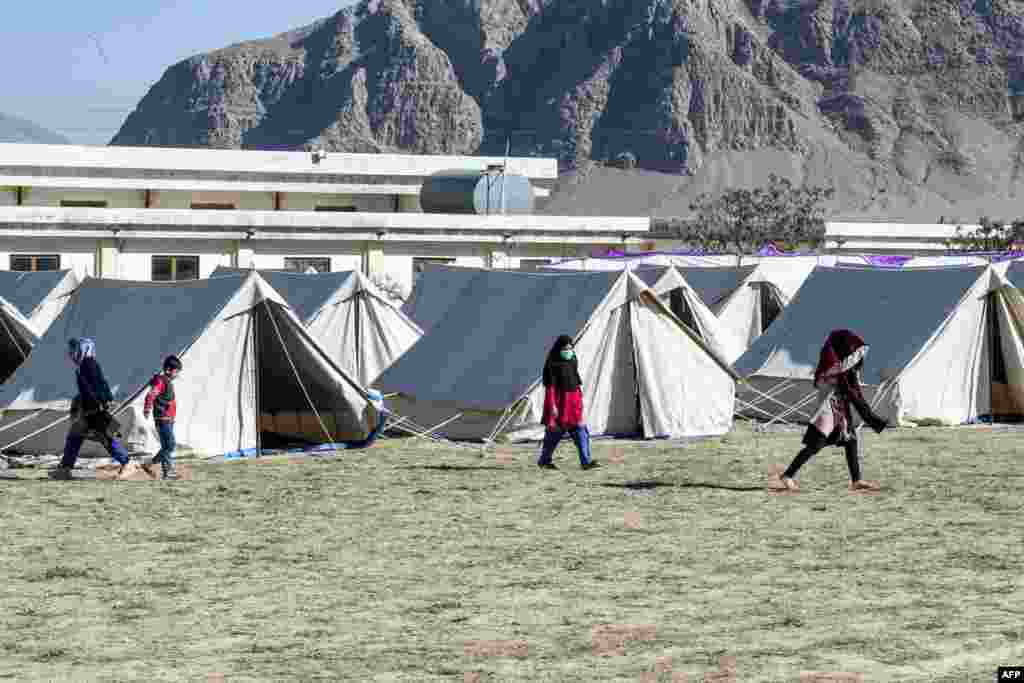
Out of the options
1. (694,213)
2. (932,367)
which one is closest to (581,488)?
(932,367)

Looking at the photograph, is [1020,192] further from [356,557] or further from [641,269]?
[356,557]

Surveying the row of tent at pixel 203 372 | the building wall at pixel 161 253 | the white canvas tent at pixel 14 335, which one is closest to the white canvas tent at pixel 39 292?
the white canvas tent at pixel 14 335

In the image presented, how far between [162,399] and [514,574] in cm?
714

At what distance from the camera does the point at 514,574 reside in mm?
12570

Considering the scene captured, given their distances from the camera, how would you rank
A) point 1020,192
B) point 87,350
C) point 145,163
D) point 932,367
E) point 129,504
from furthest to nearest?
point 1020,192, point 145,163, point 932,367, point 87,350, point 129,504

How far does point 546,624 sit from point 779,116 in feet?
590

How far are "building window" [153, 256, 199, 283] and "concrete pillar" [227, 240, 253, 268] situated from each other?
119cm

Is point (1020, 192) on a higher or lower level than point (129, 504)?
higher

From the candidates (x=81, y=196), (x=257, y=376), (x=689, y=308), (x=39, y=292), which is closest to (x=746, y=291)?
(x=689, y=308)

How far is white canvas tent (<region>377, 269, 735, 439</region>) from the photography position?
23.0 m

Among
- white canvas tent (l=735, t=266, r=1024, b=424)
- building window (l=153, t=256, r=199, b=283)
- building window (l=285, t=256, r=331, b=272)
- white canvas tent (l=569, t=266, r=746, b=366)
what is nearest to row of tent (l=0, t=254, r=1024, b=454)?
white canvas tent (l=735, t=266, r=1024, b=424)

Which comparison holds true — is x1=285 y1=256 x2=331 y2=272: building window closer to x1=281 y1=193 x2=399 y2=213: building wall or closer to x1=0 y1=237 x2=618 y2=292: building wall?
x1=0 y1=237 x2=618 y2=292: building wall

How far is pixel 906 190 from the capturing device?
174 metres

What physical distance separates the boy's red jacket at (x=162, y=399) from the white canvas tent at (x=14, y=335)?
20.6 feet
